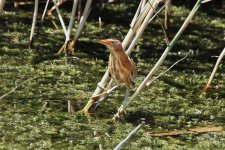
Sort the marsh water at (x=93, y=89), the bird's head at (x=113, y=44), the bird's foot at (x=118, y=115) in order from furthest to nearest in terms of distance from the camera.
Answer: the bird's foot at (x=118, y=115) < the marsh water at (x=93, y=89) < the bird's head at (x=113, y=44)

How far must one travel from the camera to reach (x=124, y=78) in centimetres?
272

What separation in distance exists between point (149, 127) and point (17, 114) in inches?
24.5

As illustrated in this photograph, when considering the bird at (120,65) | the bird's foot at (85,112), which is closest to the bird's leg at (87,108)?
the bird's foot at (85,112)

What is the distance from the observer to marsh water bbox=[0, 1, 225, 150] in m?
2.72

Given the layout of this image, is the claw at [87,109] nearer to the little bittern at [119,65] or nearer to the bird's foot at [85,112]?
the bird's foot at [85,112]

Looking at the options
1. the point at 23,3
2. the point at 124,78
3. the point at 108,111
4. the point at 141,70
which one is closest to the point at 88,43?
the point at 141,70

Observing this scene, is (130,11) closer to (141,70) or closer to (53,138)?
(141,70)

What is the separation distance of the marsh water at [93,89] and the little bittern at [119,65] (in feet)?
0.77

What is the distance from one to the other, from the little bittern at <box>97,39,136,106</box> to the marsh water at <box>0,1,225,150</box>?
236 mm

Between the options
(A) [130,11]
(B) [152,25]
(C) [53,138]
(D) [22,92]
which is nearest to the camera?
Result: (C) [53,138]

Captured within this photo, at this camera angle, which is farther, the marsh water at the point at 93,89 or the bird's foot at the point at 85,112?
the bird's foot at the point at 85,112

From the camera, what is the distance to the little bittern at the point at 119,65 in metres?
2.63

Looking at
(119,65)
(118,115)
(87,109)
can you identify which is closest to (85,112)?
(87,109)

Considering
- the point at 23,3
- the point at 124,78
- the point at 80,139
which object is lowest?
the point at 80,139
